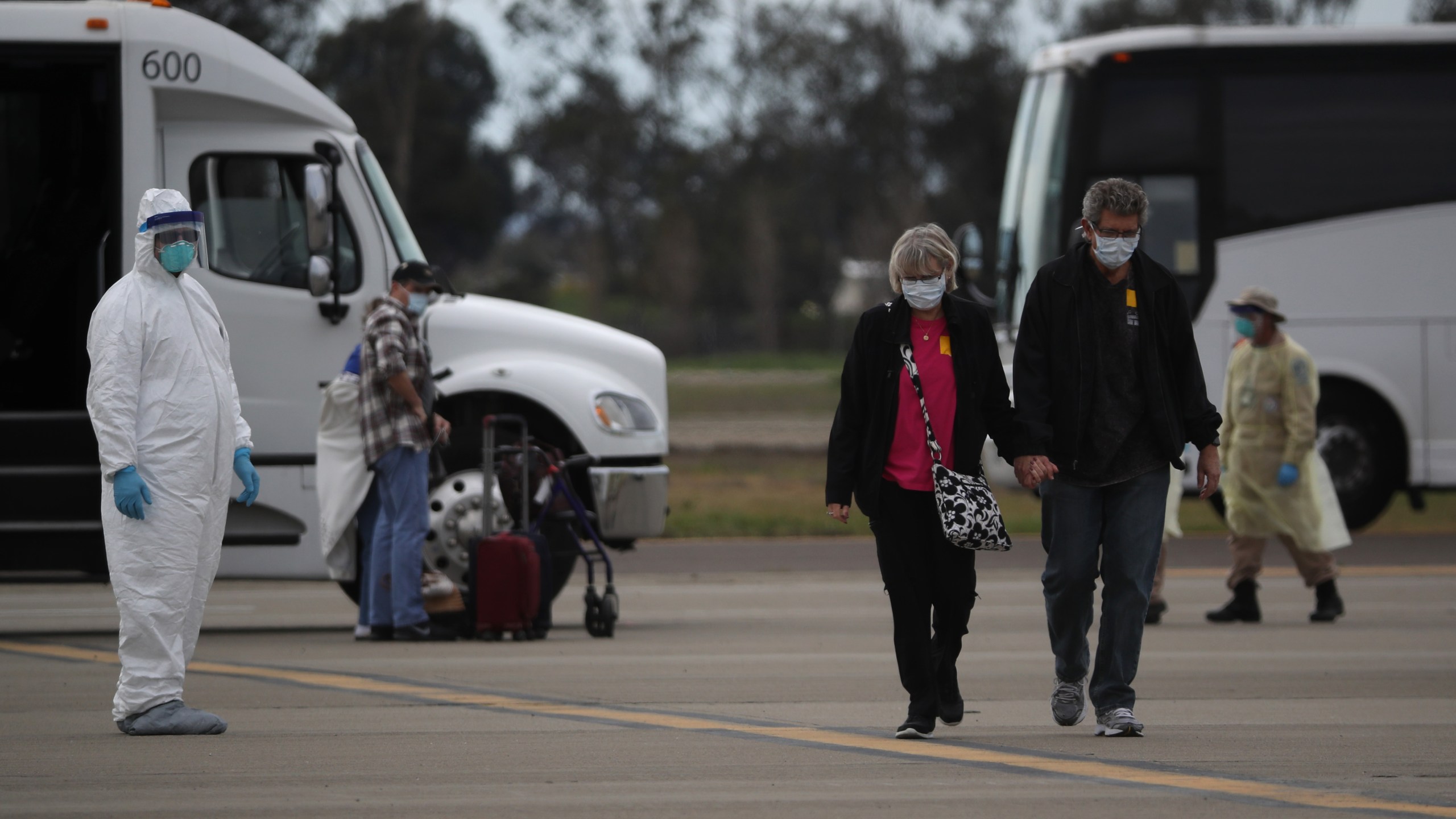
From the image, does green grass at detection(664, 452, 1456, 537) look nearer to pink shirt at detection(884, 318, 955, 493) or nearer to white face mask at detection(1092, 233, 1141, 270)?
white face mask at detection(1092, 233, 1141, 270)

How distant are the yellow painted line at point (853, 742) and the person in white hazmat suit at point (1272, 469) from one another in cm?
450

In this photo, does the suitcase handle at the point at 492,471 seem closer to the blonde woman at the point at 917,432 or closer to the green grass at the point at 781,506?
the blonde woman at the point at 917,432

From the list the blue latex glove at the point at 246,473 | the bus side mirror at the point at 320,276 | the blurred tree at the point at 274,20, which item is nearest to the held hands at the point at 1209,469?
the blue latex glove at the point at 246,473

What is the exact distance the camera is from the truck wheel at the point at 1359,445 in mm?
15711

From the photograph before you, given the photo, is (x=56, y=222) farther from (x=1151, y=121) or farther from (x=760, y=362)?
(x=760, y=362)

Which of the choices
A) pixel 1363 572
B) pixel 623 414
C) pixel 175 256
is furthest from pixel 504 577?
pixel 1363 572

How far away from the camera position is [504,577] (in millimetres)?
9875

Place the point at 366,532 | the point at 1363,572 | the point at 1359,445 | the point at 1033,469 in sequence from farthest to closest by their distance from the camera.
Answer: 1. the point at 1359,445
2. the point at 1363,572
3. the point at 366,532
4. the point at 1033,469

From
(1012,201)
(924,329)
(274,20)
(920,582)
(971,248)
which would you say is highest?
(274,20)

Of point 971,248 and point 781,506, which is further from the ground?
point 971,248

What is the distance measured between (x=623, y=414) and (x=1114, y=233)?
453 cm

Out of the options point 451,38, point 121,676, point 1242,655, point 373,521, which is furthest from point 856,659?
point 451,38

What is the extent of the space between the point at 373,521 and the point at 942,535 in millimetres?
4374

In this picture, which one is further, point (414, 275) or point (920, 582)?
point (414, 275)
